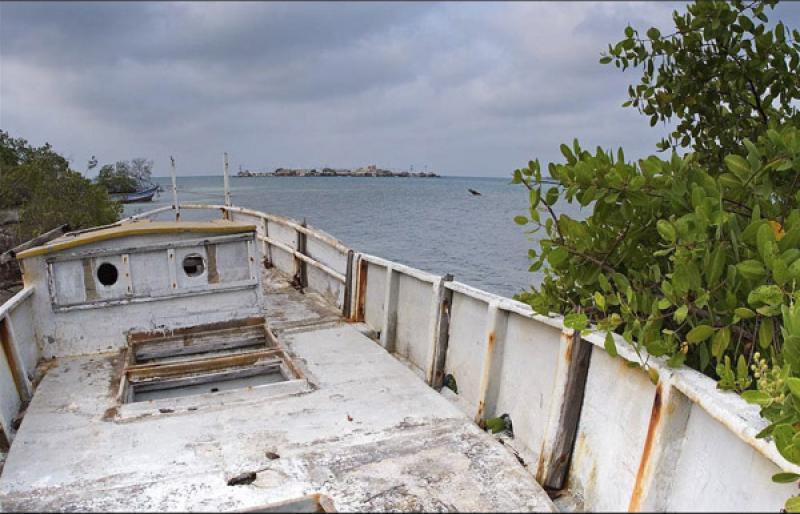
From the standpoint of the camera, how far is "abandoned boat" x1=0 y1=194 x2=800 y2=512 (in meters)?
2.93

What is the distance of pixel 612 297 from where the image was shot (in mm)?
3211

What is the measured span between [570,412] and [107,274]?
542cm

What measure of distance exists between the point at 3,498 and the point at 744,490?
3.82 meters

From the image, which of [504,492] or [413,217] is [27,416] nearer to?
[504,492]

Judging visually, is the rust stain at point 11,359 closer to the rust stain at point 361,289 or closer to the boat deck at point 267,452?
the boat deck at point 267,452

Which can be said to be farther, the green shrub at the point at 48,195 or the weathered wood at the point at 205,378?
the green shrub at the point at 48,195

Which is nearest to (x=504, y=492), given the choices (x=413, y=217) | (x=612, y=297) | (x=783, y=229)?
(x=612, y=297)

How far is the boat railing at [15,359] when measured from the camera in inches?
184

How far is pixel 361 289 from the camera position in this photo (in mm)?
7547

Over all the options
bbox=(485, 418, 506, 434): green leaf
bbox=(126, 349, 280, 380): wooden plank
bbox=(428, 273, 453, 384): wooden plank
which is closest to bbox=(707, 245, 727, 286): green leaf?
bbox=(485, 418, 506, 434): green leaf

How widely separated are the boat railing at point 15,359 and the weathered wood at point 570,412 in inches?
149

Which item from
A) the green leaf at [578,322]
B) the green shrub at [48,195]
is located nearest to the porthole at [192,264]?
the green leaf at [578,322]

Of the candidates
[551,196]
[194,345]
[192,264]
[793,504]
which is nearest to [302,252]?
[192,264]

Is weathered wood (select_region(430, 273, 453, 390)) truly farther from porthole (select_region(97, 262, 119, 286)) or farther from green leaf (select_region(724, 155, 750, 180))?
porthole (select_region(97, 262, 119, 286))
